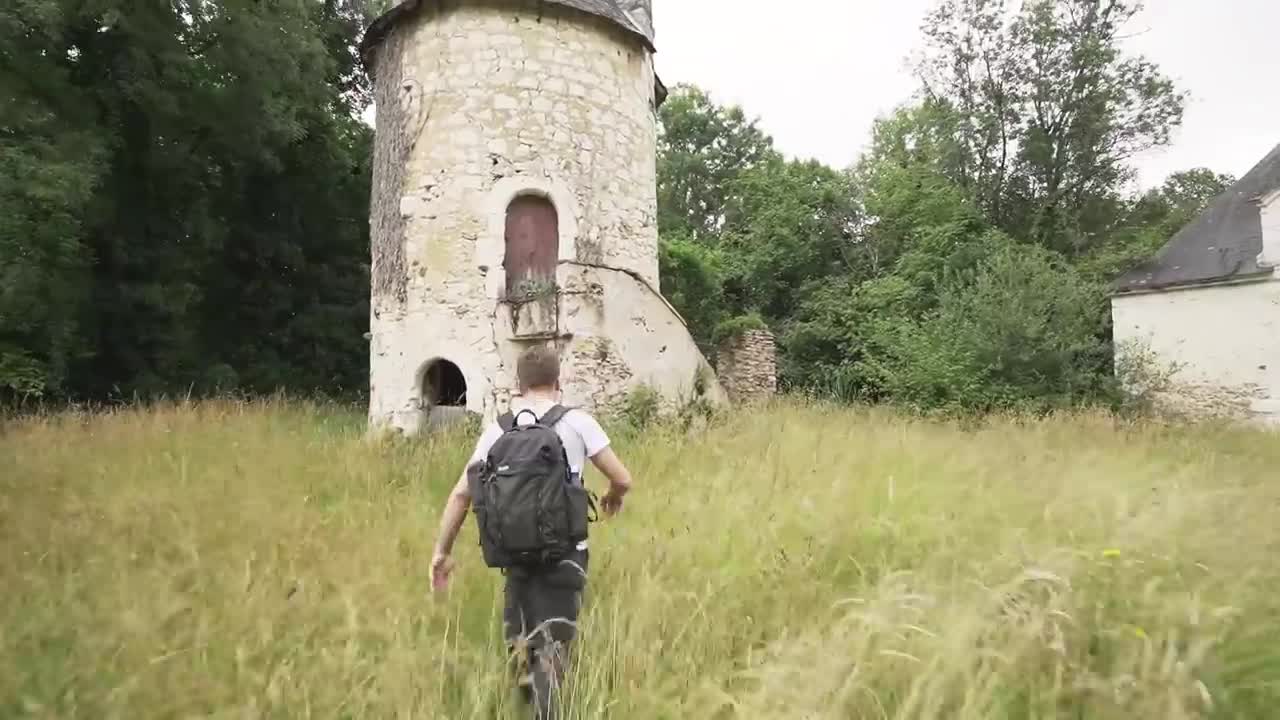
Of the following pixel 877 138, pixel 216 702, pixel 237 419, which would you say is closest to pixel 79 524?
pixel 216 702

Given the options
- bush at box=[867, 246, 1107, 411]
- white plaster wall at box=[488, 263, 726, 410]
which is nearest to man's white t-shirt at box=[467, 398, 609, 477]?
white plaster wall at box=[488, 263, 726, 410]

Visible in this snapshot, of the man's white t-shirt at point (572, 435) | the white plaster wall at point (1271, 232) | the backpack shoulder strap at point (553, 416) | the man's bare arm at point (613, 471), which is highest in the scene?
the white plaster wall at point (1271, 232)

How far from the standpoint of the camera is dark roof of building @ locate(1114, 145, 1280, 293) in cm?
1505

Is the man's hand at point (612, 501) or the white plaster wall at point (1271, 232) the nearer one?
the man's hand at point (612, 501)

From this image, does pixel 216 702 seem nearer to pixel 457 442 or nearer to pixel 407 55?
pixel 457 442

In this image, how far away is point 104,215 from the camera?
41.8ft

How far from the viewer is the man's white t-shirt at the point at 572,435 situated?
107 inches

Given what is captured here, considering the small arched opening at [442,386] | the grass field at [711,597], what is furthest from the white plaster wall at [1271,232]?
the small arched opening at [442,386]

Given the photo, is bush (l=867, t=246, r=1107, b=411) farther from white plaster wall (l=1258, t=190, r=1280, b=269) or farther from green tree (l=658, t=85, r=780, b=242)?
green tree (l=658, t=85, r=780, b=242)

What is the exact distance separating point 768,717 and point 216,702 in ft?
4.86

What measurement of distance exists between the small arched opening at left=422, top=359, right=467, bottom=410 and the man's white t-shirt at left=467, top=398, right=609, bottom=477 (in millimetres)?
6509

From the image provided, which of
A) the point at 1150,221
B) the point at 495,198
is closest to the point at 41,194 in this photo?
the point at 495,198

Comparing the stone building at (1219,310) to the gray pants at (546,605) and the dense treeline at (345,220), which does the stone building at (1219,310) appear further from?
the gray pants at (546,605)

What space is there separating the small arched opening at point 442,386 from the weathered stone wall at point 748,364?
5.58 meters
